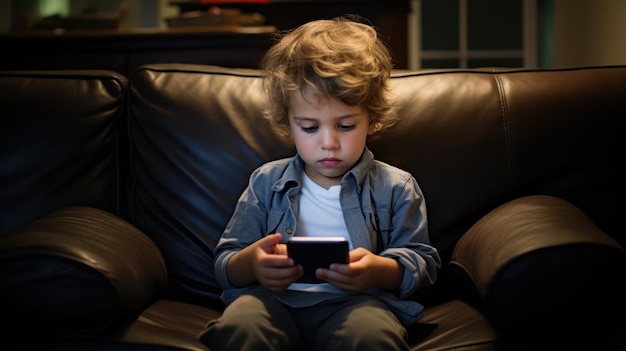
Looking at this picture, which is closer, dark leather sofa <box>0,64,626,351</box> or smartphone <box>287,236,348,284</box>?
smartphone <box>287,236,348,284</box>

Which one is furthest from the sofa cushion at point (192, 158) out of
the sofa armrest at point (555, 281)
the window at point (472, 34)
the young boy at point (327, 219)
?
the window at point (472, 34)

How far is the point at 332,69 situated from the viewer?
5.34 feet

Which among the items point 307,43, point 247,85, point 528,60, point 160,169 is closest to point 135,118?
point 160,169

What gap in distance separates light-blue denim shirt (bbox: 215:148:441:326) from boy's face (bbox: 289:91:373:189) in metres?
0.09

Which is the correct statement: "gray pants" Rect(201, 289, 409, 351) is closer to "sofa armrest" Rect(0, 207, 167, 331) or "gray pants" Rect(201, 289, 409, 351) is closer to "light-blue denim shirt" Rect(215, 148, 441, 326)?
"light-blue denim shirt" Rect(215, 148, 441, 326)

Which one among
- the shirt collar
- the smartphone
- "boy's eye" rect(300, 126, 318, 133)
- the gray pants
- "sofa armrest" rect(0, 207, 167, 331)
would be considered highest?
"boy's eye" rect(300, 126, 318, 133)

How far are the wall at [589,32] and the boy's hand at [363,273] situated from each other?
1.88 m

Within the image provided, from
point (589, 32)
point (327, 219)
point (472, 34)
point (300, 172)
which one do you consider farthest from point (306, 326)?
point (472, 34)

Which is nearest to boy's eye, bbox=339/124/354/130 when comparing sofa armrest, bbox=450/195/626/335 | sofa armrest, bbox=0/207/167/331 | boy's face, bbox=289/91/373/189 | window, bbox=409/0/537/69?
boy's face, bbox=289/91/373/189

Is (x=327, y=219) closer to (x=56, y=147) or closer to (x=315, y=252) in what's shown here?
(x=315, y=252)

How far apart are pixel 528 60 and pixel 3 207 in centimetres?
381

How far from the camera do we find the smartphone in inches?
56.1

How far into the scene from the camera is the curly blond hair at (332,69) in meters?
1.63

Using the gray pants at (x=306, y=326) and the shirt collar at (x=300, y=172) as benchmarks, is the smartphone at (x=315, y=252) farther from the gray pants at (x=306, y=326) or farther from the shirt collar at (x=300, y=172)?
the shirt collar at (x=300, y=172)
